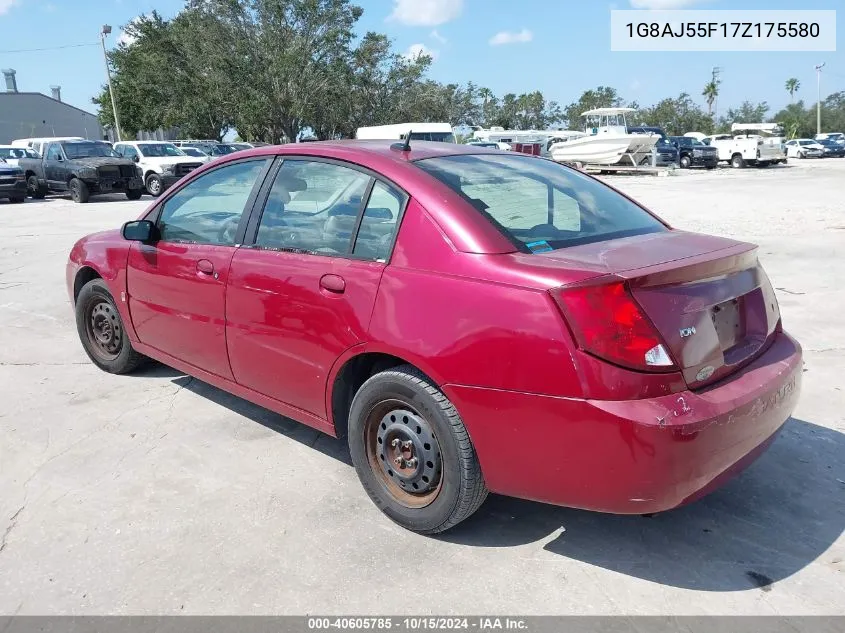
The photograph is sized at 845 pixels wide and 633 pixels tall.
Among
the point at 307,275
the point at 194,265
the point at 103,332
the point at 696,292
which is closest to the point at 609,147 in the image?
Answer: the point at 103,332

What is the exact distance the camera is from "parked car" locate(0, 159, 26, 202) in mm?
20022

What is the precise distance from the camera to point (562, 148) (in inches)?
1302

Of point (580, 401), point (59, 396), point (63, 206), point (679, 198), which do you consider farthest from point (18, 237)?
point (679, 198)

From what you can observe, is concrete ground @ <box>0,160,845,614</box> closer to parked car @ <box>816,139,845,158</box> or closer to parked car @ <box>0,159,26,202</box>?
parked car @ <box>0,159,26,202</box>

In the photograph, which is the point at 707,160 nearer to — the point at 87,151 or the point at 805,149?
the point at 805,149

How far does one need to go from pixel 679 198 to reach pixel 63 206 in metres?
17.2

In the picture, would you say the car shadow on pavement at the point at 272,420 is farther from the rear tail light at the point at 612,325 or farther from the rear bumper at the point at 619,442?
the rear tail light at the point at 612,325

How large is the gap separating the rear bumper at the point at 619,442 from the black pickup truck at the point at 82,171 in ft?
66.9

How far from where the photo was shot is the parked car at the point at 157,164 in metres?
21.3

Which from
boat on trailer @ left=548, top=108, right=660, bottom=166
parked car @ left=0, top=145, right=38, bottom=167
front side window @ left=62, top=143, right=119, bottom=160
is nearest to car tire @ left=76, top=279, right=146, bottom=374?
front side window @ left=62, top=143, right=119, bottom=160

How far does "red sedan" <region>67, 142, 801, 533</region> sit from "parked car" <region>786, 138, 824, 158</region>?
169 feet

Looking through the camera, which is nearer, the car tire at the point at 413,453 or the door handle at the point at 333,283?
the car tire at the point at 413,453

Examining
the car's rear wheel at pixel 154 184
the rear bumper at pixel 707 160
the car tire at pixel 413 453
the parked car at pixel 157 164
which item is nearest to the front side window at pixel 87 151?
the parked car at pixel 157 164

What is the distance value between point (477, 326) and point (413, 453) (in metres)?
0.68
